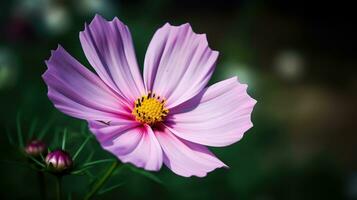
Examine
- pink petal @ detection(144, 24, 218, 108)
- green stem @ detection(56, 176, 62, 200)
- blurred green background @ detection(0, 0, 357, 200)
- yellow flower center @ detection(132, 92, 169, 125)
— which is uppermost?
pink petal @ detection(144, 24, 218, 108)

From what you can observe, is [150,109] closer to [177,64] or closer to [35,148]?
[177,64]

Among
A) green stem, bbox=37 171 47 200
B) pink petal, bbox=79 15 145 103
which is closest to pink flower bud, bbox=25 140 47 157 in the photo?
green stem, bbox=37 171 47 200

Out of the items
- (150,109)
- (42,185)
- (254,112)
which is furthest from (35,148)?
(254,112)

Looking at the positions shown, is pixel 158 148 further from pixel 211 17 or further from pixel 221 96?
pixel 211 17

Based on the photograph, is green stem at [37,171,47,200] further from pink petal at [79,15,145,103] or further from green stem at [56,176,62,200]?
pink petal at [79,15,145,103]

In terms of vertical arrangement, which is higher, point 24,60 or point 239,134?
point 239,134

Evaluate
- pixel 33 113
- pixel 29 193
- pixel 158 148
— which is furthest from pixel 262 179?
pixel 158 148
